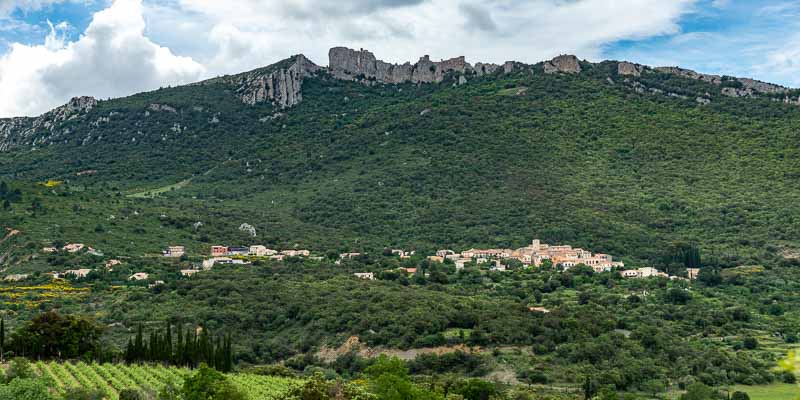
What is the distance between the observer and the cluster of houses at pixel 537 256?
262ft

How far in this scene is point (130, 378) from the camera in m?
44.7

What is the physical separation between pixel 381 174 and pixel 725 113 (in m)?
42.6

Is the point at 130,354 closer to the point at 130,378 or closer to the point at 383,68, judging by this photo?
the point at 130,378

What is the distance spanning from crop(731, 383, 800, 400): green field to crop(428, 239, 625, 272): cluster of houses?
2892cm

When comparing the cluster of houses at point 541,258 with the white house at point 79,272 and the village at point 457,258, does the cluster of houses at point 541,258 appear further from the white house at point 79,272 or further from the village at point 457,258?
the white house at point 79,272

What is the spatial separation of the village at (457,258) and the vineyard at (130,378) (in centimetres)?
2478

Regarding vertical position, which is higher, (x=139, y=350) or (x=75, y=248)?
(x=75, y=248)

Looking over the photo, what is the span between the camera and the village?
7549 cm

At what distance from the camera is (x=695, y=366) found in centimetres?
5141

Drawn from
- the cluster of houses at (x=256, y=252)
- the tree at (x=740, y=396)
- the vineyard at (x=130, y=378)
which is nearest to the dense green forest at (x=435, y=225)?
the cluster of houses at (x=256, y=252)

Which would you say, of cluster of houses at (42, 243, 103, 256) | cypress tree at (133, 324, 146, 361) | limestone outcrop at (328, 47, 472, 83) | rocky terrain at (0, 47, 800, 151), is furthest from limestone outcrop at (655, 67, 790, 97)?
cypress tree at (133, 324, 146, 361)

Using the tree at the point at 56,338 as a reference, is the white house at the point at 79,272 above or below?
above

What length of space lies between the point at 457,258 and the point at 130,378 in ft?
145

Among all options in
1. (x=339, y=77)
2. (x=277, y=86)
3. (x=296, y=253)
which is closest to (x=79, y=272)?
(x=296, y=253)
